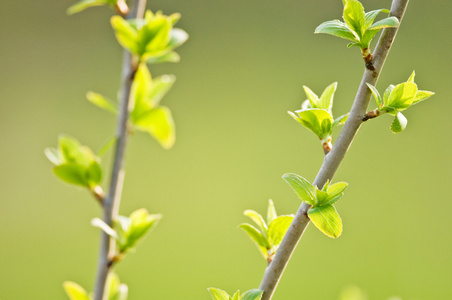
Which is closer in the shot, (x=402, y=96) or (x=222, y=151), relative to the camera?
(x=402, y=96)

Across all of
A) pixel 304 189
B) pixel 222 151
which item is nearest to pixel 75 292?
pixel 304 189

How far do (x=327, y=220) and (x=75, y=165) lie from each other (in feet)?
0.40

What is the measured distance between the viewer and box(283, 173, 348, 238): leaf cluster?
230mm

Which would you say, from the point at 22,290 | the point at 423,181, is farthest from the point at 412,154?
the point at 22,290

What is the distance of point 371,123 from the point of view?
1.84 meters

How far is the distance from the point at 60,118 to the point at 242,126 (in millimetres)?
617

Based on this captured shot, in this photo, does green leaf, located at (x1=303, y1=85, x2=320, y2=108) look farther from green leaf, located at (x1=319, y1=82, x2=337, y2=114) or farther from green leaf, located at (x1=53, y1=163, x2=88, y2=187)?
green leaf, located at (x1=53, y1=163, x2=88, y2=187)

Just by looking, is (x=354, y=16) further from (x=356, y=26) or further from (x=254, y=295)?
(x=254, y=295)

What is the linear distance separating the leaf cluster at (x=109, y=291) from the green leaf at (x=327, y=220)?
0.11 m

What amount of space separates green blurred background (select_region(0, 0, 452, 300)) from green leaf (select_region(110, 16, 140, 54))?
4.76 feet

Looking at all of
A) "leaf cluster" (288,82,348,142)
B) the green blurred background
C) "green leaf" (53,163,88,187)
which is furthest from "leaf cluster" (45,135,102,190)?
the green blurred background

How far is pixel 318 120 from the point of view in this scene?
0.81ft

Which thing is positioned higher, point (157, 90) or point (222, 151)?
point (157, 90)

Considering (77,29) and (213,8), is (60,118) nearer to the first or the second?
(77,29)
